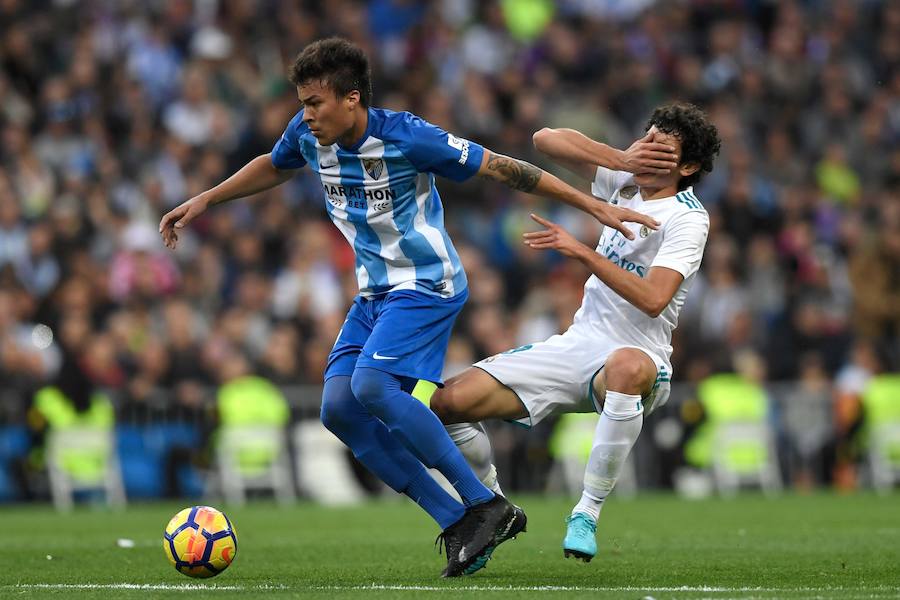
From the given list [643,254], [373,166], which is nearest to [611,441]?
[643,254]

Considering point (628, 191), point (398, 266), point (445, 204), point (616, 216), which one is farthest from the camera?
point (445, 204)

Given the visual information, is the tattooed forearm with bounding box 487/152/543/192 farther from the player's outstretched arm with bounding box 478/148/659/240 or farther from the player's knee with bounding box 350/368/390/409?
the player's knee with bounding box 350/368/390/409

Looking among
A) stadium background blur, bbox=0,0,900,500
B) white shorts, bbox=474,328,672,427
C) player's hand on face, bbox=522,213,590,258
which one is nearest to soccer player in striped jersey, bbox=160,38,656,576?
player's hand on face, bbox=522,213,590,258

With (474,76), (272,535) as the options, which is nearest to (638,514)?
(272,535)

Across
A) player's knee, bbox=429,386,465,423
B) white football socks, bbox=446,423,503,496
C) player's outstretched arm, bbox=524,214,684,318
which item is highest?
player's outstretched arm, bbox=524,214,684,318

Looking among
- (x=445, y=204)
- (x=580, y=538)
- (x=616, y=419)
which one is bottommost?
(x=580, y=538)

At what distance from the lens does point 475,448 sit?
7.93 m

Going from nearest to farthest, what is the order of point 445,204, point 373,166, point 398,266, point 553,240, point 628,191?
point 553,240, point 373,166, point 398,266, point 628,191, point 445,204

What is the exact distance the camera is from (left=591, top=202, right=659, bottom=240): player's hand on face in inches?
280

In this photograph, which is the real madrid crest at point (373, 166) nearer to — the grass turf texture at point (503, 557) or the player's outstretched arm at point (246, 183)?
the player's outstretched arm at point (246, 183)

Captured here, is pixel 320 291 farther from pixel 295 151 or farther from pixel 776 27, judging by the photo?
pixel 295 151

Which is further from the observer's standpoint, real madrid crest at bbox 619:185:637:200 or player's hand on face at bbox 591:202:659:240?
real madrid crest at bbox 619:185:637:200

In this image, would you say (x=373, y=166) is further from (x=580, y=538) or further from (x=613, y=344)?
(x=580, y=538)

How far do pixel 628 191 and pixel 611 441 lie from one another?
4.48 ft
